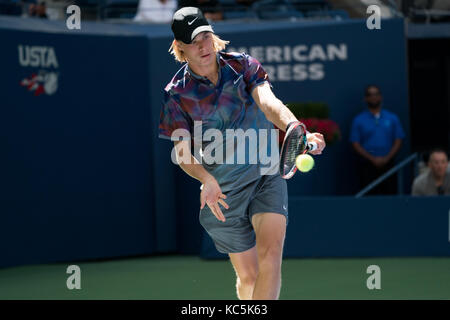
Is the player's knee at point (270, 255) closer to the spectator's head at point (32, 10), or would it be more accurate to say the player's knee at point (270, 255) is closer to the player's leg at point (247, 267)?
the player's leg at point (247, 267)

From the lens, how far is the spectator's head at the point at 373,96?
36.1 feet

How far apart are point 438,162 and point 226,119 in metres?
5.24

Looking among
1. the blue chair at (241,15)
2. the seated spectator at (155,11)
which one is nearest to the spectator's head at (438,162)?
the blue chair at (241,15)

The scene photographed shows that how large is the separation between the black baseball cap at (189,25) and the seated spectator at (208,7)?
676cm

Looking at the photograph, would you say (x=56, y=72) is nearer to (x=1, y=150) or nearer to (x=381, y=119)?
(x=1, y=150)

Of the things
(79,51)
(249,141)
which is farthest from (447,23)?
(249,141)

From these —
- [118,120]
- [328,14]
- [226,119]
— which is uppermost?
[328,14]

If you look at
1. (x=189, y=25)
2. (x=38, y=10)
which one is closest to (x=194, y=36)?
(x=189, y=25)

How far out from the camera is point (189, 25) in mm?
5008

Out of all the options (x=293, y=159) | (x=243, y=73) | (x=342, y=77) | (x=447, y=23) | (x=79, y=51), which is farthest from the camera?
(x=447, y=23)

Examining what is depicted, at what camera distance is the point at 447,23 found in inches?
492

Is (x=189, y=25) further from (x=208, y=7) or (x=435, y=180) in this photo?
(x=208, y=7)

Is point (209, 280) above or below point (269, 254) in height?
below

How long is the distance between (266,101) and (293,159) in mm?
399
